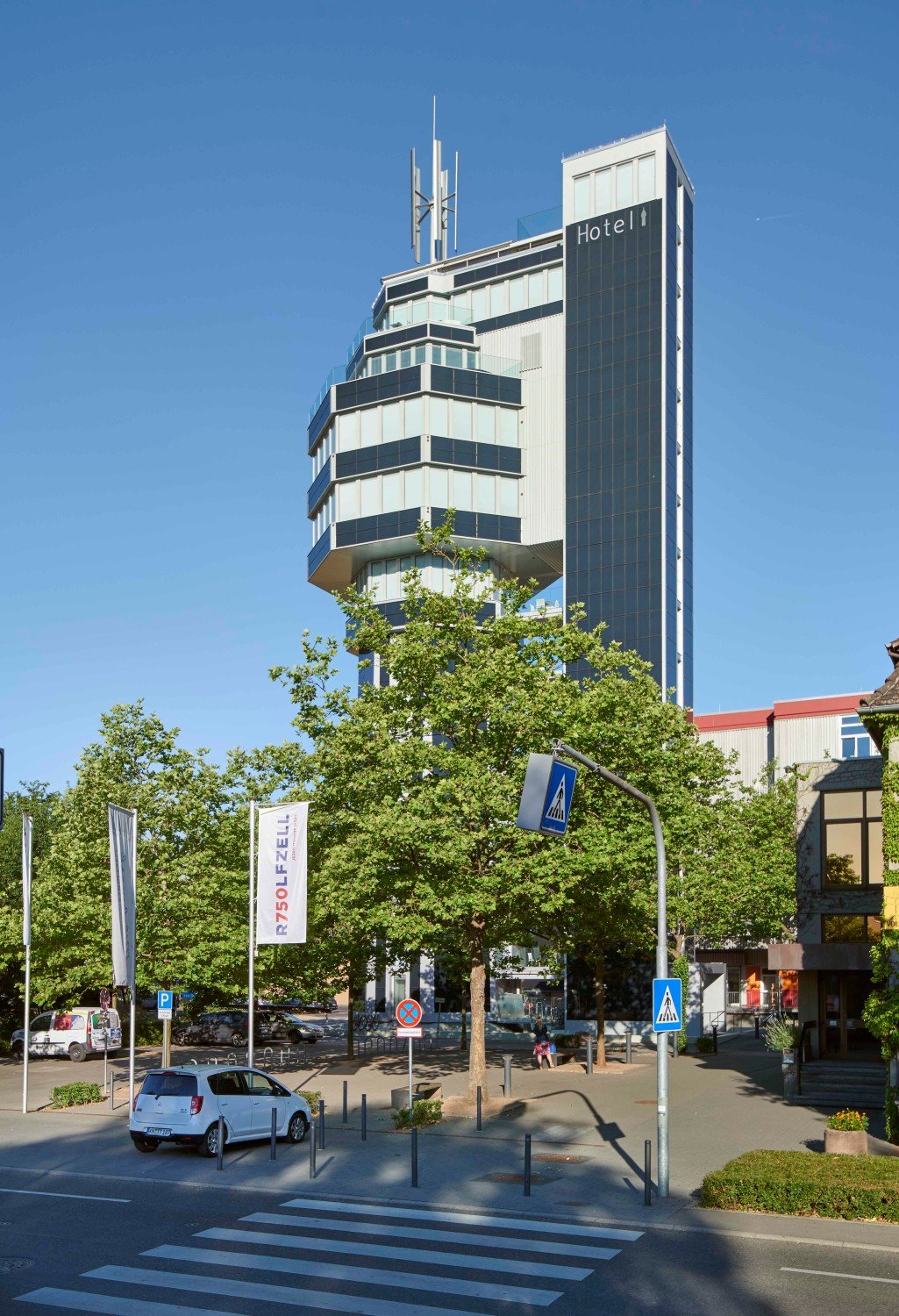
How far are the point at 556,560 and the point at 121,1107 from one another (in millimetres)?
67864

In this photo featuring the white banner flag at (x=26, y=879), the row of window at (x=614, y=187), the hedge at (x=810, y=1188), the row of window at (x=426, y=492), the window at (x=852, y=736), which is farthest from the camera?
the row of window at (x=614, y=187)

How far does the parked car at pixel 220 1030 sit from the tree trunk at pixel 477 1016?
23.8 meters

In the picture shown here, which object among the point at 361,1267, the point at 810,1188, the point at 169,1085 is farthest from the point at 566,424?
the point at 361,1267

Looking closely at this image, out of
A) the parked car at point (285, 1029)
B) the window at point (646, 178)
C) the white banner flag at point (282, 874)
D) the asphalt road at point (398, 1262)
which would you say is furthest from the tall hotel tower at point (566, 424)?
the asphalt road at point (398, 1262)

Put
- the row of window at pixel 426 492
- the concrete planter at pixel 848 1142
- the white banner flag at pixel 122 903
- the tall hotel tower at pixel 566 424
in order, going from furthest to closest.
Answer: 1. the row of window at pixel 426 492
2. the tall hotel tower at pixel 566 424
3. the white banner flag at pixel 122 903
4. the concrete planter at pixel 848 1142

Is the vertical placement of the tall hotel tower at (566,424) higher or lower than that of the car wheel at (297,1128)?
higher

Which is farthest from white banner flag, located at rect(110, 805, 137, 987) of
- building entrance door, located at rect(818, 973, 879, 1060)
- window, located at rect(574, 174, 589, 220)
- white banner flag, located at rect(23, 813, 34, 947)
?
window, located at rect(574, 174, 589, 220)

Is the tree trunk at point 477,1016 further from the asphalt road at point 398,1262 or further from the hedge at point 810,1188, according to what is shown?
the hedge at point 810,1188

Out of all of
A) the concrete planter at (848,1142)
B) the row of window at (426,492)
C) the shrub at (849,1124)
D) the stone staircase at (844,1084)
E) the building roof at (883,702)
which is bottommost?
the stone staircase at (844,1084)

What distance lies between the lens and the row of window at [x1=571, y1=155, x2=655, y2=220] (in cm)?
9294

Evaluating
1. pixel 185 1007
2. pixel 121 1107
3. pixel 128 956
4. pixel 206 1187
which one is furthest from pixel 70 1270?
pixel 185 1007

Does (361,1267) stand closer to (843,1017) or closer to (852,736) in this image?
(843,1017)

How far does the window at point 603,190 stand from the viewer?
9406 cm

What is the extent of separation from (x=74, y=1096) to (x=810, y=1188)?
21618mm
